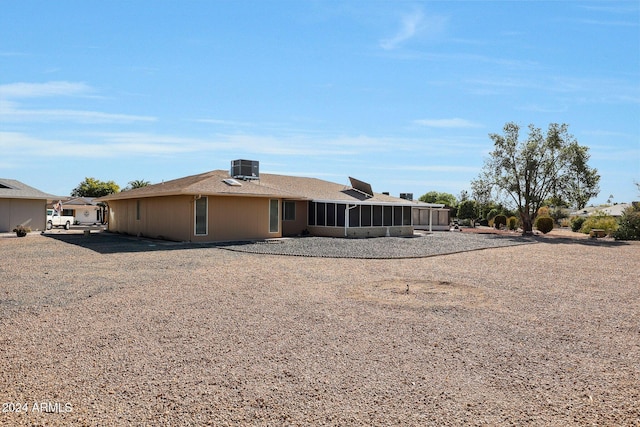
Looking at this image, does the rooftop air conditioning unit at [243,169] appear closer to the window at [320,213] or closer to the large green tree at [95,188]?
the window at [320,213]

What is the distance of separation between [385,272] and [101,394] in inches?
328

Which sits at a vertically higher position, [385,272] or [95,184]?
[95,184]

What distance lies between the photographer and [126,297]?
25.3 feet

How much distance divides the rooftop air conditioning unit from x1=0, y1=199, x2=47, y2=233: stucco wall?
38.9 feet

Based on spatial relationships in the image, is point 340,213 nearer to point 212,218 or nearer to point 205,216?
point 212,218

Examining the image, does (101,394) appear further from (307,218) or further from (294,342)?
(307,218)

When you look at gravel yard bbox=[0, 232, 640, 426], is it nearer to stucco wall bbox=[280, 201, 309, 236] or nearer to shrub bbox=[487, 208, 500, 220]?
stucco wall bbox=[280, 201, 309, 236]

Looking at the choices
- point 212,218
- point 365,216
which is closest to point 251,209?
point 212,218

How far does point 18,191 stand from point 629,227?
3587 centimetres

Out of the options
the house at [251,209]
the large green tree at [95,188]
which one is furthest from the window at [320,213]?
the large green tree at [95,188]

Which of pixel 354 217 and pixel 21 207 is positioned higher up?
pixel 21 207

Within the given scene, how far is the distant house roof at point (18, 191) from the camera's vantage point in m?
25.0

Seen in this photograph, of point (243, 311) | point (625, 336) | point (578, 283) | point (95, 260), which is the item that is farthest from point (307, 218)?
point (625, 336)

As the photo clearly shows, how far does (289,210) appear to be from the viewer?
80.3 ft
